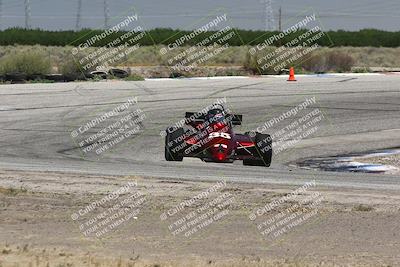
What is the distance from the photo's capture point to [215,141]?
59.4 ft

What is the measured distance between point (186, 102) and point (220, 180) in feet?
44.3

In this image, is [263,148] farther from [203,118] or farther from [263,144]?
[203,118]

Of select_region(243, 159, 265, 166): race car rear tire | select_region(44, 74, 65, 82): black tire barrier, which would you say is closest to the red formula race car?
select_region(243, 159, 265, 166): race car rear tire

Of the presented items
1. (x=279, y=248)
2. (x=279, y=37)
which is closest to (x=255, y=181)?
(x=279, y=248)

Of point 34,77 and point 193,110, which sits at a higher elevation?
point 193,110

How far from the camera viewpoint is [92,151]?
22312 millimetres

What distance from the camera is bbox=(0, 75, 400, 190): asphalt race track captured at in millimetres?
18953

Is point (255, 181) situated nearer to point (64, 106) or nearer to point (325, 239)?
point (325, 239)

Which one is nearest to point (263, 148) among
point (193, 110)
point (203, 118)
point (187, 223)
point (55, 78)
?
point (203, 118)

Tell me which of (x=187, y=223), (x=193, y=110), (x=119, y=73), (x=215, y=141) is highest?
(x=187, y=223)

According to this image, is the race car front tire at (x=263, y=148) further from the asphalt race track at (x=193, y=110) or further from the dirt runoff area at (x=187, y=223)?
the dirt runoff area at (x=187, y=223)

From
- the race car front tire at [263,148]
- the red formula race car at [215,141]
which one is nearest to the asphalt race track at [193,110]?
the race car front tire at [263,148]

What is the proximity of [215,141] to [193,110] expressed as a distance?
37.1ft

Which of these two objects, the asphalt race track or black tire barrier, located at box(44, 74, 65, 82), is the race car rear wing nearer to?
the asphalt race track
